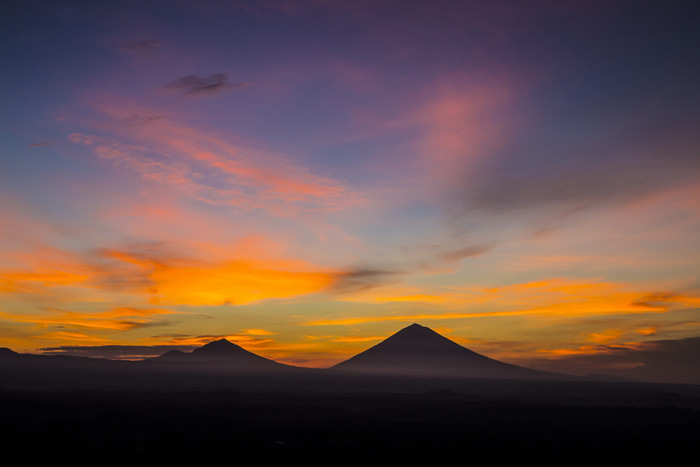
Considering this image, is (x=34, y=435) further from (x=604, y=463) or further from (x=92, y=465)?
(x=604, y=463)

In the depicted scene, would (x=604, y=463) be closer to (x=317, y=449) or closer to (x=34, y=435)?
(x=317, y=449)

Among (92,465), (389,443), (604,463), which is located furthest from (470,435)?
(92,465)

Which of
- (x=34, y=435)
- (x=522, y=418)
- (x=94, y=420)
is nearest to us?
(x=34, y=435)

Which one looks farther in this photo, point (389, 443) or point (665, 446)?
point (665, 446)

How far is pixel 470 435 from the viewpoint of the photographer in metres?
96.2

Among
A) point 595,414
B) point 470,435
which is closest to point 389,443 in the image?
point 470,435

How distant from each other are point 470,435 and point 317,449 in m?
31.5

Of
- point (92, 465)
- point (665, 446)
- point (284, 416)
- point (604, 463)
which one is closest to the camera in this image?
point (92, 465)

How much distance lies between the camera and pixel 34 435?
8200 cm

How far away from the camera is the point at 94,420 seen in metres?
104

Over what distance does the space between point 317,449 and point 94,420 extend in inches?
1936

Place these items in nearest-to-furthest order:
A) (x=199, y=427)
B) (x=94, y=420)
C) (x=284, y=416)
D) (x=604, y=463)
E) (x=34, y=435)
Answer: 1. (x=604, y=463)
2. (x=34, y=435)
3. (x=199, y=427)
4. (x=94, y=420)
5. (x=284, y=416)

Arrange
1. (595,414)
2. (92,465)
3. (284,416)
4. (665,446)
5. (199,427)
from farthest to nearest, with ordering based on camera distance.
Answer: (595,414) < (284,416) < (199,427) < (665,446) < (92,465)

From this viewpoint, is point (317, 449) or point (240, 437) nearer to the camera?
point (317, 449)
